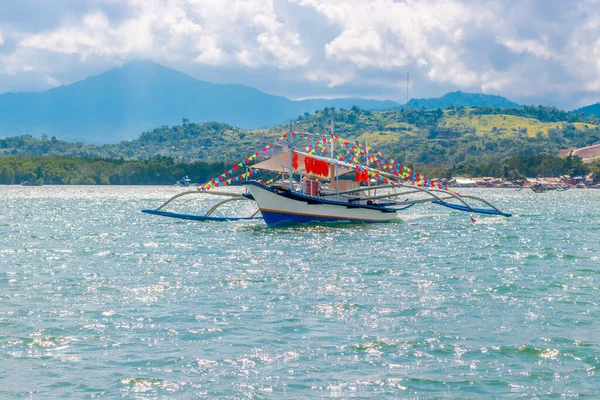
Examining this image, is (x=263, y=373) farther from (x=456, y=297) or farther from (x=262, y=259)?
(x=262, y=259)

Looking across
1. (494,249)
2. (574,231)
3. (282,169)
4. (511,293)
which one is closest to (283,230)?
(282,169)

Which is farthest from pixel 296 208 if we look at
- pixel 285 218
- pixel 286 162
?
pixel 286 162

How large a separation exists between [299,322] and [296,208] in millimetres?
37165

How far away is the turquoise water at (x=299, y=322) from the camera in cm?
1941

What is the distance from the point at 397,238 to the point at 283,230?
858 centimetres

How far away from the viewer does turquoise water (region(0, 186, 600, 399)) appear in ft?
63.7

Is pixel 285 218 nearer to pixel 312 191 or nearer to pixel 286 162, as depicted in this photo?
pixel 312 191

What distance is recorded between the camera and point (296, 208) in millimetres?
62469

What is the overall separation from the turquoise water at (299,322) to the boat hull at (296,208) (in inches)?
489

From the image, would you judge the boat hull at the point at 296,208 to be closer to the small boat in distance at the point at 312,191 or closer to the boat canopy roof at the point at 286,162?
the small boat in distance at the point at 312,191

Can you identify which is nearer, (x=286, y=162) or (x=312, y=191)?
(x=312, y=191)

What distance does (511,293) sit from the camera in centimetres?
3127

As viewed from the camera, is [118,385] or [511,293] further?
[511,293]

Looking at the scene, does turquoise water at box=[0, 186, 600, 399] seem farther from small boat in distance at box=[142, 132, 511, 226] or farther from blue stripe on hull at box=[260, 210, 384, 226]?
blue stripe on hull at box=[260, 210, 384, 226]
